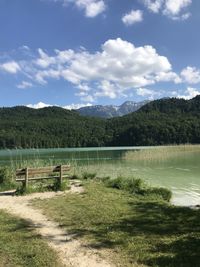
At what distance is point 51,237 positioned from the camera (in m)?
9.39


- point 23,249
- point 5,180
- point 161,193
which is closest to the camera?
point 23,249

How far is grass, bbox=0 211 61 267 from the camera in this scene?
755 cm

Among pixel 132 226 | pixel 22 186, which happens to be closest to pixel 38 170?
pixel 22 186

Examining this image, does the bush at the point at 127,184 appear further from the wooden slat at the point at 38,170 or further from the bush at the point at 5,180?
the bush at the point at 5,180

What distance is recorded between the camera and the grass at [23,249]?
755cm

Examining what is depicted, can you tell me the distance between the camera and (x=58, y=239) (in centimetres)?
920

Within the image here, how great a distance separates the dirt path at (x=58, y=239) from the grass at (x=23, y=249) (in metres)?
0.21

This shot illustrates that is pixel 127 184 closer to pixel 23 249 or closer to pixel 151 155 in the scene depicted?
pixel 23 249

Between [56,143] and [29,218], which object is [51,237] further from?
[56,143]

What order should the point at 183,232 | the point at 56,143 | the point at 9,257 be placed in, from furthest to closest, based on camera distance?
the point at 56,143, the point at 183,232, the point at 9,257

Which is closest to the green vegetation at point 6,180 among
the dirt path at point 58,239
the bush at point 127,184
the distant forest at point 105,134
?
the dirt path at point 58,239

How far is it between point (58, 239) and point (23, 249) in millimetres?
1044

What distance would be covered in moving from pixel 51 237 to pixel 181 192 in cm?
1423

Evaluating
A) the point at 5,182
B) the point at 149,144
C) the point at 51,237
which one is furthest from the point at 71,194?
the point at 149,144
